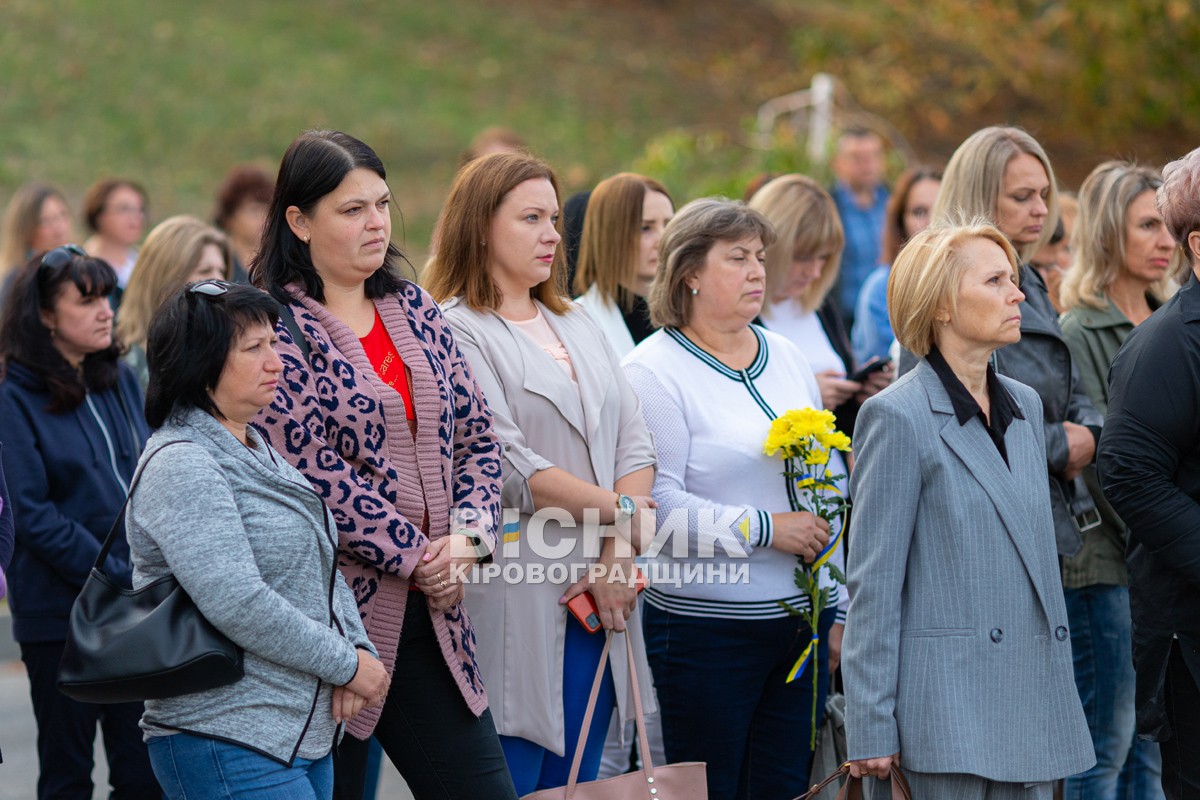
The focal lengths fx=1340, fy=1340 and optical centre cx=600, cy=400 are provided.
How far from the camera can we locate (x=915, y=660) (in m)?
3.32

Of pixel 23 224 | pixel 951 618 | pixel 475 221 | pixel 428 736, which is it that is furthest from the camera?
pixel 23 224

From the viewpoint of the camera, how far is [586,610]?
3871 mm

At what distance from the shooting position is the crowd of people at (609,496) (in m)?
3.07

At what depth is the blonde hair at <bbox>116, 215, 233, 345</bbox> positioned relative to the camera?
18.0 ft

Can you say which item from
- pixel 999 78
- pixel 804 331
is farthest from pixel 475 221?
pixel 999 78

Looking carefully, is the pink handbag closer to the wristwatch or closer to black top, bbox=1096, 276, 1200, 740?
the wristwatch

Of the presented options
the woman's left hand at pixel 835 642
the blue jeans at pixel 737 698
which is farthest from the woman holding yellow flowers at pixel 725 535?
the woman's left hand at pixel 835 642

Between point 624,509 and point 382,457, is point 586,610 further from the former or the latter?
point 382,457

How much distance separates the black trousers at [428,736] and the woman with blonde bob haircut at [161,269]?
257 cm

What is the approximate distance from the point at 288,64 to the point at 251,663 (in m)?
19.3

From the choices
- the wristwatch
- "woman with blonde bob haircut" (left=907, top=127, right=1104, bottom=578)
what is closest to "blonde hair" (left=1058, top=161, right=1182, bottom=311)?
"woman with blonde bob haircut" (left=907, top=127, right=1104, bottom=578)

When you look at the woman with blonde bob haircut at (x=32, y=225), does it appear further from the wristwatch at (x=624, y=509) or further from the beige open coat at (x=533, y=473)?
the wristwatch at (x=624, y=509)

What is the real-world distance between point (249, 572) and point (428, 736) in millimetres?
768

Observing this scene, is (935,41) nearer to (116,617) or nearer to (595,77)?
(595,77)
